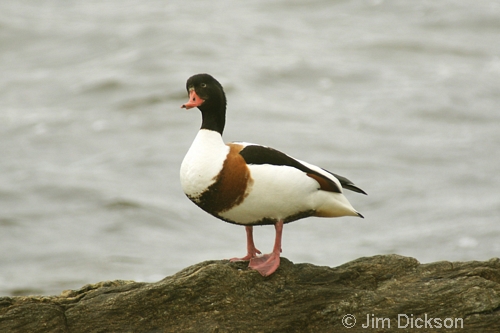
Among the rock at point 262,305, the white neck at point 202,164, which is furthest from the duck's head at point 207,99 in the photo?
the rock at point 262,305

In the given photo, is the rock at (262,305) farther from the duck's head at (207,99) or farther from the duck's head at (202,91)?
the duck's head at (202,91)

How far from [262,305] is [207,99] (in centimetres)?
194

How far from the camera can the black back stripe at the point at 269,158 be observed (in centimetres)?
748

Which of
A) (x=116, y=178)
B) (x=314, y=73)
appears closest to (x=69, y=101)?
(x=116, y=178)

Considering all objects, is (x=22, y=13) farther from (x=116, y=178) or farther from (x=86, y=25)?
(x=116, y=178)

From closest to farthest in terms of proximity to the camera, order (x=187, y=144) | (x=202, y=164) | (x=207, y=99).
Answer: (x=202, y=164) < (x=207, y=99) < (x=187, y=144)

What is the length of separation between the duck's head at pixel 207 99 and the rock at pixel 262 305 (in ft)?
4.33

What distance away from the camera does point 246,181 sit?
734cm

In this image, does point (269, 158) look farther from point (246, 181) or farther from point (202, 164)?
point (202, 164)

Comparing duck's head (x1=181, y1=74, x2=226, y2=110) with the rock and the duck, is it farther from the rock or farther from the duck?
the rock

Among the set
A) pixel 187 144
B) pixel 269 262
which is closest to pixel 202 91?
pixel 269 262

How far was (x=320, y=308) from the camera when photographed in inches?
289

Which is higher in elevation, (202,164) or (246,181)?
(202,164)

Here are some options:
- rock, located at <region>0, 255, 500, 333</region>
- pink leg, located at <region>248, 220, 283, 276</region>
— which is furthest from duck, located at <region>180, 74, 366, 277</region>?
rock, located at <region>0, 255, 500, 333</region>
